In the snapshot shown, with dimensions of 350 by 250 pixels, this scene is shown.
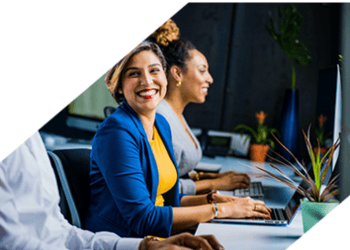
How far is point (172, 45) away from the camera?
0.95 meters

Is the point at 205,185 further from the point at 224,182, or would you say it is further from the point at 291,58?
the point at 291,58

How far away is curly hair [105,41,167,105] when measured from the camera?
845mm

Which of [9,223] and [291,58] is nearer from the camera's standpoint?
[9,223]

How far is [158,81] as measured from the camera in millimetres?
875

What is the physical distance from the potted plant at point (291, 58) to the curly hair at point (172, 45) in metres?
0.60

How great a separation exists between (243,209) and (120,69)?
587 mm

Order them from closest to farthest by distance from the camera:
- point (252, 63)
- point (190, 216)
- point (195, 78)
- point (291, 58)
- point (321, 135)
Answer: point (190, 216) → point (195, 78) → point (321, 135) → point (291, 58) → point (252, 63)

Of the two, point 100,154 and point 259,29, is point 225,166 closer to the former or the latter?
point 100,154

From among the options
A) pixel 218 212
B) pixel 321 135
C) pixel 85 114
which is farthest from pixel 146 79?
pixel 321 135

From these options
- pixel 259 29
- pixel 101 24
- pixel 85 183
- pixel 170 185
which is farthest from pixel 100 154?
pixel 259 29

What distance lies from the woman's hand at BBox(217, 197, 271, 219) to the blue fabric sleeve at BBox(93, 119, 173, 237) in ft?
0.70

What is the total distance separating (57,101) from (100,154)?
0.19m

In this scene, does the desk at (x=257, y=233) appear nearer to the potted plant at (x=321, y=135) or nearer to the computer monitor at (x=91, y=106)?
the potted plant at (x=321, y=135)

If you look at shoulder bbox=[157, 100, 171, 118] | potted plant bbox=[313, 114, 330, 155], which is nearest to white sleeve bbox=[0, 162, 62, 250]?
shoulder bbox=[157, 100, 171, 118]
